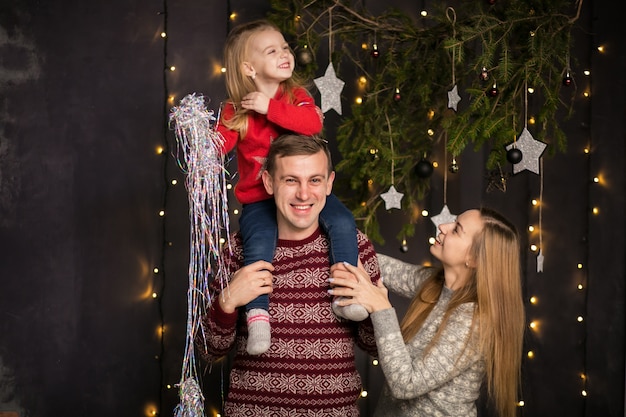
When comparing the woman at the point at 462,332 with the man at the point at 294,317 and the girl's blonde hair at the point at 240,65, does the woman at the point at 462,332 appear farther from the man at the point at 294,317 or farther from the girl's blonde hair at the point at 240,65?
the girl's blonde hair at the point at 240,65

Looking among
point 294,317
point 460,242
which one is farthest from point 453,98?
point 294,317

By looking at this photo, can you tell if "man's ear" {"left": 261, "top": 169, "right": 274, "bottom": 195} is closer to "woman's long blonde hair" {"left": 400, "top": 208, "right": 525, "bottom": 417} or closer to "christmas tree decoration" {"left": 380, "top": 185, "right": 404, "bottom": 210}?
"woman's long blonde hair" {"left": 400, "top": 208, "right": 525, "bottom": 417}

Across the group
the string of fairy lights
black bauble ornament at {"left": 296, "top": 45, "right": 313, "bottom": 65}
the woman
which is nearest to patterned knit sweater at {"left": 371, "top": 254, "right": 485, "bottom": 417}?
the woman

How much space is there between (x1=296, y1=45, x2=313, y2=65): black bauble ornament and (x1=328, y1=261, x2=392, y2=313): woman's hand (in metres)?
1.43

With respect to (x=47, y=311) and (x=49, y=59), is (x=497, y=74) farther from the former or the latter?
(x=47, y=311)

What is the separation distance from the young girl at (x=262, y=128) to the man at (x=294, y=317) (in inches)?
2.1

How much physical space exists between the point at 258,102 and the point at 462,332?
A: 1.02 meters

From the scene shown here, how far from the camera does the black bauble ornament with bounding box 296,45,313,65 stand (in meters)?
3.64

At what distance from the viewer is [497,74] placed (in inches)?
132

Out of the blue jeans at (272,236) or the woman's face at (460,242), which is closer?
the blue jeans at (272,236)

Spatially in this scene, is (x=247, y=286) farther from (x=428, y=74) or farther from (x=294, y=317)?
(x=428, y=74)

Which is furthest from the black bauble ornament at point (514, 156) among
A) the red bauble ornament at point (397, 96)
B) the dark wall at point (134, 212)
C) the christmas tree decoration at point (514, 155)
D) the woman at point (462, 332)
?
the dark wall at point (134, 212)

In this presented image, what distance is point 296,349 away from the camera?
2436 millimetres

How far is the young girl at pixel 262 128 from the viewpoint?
8.11 ft
